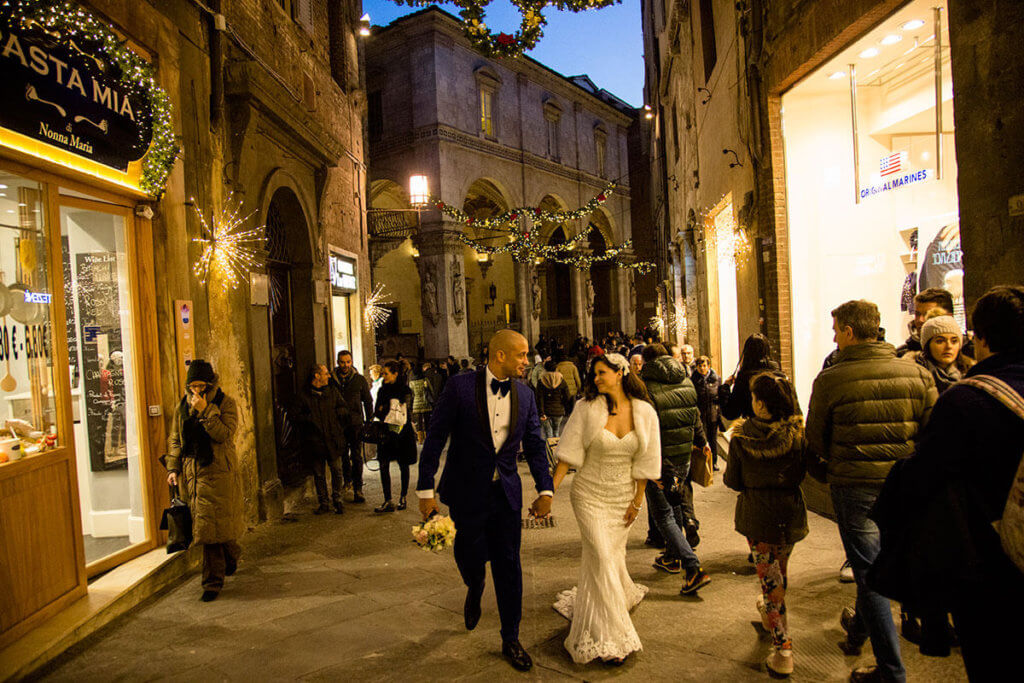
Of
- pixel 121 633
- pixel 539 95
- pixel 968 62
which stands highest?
pixel 539 95

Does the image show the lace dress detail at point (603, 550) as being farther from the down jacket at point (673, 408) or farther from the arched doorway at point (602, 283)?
the arched doorway at point (602, 283)

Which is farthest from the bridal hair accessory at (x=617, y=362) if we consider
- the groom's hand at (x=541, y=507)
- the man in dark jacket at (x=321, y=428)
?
the man in dark jacket at (x=321, y=428)

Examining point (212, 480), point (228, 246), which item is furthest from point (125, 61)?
point (212, 480)

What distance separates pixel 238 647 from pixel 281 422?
4.82 metres

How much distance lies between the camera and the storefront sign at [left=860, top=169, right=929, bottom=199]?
6406 millimetres

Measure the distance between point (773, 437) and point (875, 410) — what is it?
545 millimetres

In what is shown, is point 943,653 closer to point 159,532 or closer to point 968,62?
point 968,62

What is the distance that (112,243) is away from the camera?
221 inches

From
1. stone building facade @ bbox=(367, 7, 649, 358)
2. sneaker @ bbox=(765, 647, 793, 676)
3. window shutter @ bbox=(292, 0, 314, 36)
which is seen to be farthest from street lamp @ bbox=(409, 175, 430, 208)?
sneaker @ bbox=(765, 647, 793, 676)

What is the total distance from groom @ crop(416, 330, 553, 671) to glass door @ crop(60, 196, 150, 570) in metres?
3.26

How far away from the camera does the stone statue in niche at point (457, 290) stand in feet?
72.9

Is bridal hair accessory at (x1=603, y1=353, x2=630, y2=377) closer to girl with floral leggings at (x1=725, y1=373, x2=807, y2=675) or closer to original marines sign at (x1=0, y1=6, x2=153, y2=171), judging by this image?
girl with floral leggings at (x1=725, y1=373, x2=807, y2=675)

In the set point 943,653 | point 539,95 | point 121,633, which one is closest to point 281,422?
point 121,633

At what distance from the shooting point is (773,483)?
372cm
